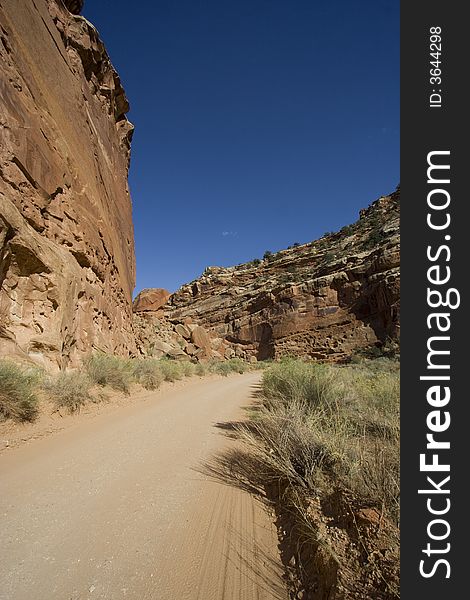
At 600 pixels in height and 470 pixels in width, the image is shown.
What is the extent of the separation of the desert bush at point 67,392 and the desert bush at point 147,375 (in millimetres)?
3407

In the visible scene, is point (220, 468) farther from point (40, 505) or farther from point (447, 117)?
point (447, 117)

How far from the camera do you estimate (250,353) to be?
35000 millimetres

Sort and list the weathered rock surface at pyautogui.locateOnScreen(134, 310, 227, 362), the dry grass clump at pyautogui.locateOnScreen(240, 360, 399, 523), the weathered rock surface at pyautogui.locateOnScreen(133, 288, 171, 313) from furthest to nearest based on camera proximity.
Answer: the weathered rock surface at pyautogui.locateOnScreen(133, 288, 171, 313) → the weathered rock surface at pyautogui.locateOnScreen(134, 310, 227, 362) → the dry grass clump at pyautogui.locateOnScreen(240, 360, 399, 523)

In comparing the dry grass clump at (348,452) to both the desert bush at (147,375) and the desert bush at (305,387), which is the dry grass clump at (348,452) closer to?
the desert bush at (305,387)

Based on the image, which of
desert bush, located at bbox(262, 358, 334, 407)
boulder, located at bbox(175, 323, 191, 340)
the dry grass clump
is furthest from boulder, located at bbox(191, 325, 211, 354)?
the dry grass clump

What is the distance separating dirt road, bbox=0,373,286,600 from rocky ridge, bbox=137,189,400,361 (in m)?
15.9

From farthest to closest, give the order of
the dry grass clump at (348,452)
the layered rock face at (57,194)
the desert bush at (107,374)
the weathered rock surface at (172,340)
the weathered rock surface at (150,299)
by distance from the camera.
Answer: the weathered rock surface at (150,299) < the weathered rock surface at (172,340) < the desert bush at (107,374) < the layered rock face at (57,194) < the dry grass clump at (348,452)

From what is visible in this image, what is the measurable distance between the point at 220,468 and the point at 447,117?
3.93m

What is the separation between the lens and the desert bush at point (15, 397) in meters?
4.29

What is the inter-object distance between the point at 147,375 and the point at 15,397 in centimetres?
547

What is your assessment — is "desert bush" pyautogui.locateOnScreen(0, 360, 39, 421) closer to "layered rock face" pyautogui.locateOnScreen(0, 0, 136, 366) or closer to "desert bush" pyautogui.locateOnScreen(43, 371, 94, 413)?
"desert bush" pyautogui.locateOnScreen(43, 371, 94, 413)

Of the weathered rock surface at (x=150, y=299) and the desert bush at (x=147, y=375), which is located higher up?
the weathered rock surface at (x=150, y=299)

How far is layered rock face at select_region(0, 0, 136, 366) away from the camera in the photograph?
6.80 m

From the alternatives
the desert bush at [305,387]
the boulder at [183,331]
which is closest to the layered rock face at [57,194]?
the desert bush at [305,387]
